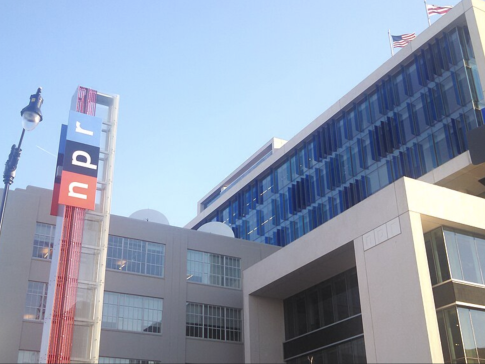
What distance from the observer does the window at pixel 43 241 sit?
39094 mm

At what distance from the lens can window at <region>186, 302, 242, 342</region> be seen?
4397 cm

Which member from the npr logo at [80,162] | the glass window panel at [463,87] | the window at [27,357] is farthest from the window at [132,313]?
the glass window panel at [463,87]

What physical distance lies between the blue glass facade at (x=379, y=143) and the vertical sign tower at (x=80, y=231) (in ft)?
64.3

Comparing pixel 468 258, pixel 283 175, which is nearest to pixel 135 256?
pixel 283 175

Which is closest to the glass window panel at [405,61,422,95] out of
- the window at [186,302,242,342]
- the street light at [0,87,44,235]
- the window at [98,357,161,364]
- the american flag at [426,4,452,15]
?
the american flag at [426,4,452,15]

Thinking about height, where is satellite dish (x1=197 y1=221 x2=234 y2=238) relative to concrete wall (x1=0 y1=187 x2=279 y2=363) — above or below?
above

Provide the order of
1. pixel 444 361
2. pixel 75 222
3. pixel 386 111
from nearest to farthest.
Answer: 1. pixel 444 361
2. pixel 75 222
3. pixel 386 111

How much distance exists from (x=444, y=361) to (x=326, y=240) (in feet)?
31.2

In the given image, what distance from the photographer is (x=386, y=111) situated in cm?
4616

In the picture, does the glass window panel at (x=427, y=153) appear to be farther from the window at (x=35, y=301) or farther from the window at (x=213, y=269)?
the window at (x=35, y=301)

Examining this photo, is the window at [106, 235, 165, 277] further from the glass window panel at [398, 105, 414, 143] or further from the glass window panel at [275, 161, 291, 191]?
the glass window panel at [398, 105, 414, 143]

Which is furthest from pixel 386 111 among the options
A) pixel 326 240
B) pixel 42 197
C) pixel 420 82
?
pixel 42 197

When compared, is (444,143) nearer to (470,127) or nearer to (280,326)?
(470,127)

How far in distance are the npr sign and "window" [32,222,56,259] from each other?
10.1ft
